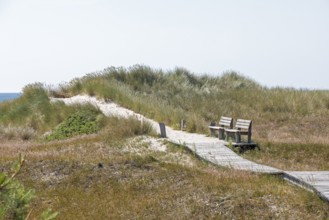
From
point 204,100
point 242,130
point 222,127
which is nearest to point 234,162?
point 242,130

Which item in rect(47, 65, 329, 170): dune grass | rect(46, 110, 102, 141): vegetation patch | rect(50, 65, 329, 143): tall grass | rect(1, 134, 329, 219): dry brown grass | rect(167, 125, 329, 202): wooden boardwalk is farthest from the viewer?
rect(50, 65, 329, 143): tall grass

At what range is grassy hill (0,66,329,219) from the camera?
10.8 m

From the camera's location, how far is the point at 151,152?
57.1ft

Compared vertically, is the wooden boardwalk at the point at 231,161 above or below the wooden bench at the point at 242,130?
below

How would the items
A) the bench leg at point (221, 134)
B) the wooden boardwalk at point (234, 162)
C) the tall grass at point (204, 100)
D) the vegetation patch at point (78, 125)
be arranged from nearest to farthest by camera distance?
the wooden boardwalk at point (234, 162)
the bench leg at point (221, 134)
the vegetation patch at point (78, 125)
the tall grass at point (204, 100)

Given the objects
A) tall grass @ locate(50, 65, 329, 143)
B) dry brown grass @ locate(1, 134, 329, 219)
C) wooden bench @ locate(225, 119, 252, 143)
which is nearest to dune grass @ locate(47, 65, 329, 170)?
tall grass @ locate(50, 65, 329, 143)

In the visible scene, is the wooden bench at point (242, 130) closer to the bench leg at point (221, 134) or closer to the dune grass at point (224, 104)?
the bench leg at point (221, 134)

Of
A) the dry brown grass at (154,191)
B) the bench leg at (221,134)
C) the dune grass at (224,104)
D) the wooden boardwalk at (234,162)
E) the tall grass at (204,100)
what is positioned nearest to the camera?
the dry brown grass at (154,191)

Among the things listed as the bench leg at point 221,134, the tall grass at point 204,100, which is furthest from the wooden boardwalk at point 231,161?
the tall grass at point 204,100

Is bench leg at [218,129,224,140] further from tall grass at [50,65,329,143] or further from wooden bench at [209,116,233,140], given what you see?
tall grass at [50,65,329,143]

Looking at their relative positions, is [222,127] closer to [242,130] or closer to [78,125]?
[242,130]

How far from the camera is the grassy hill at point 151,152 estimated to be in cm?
1077

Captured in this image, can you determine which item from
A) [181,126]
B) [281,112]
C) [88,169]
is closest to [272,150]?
[181,126]

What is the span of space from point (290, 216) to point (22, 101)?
26.6m
